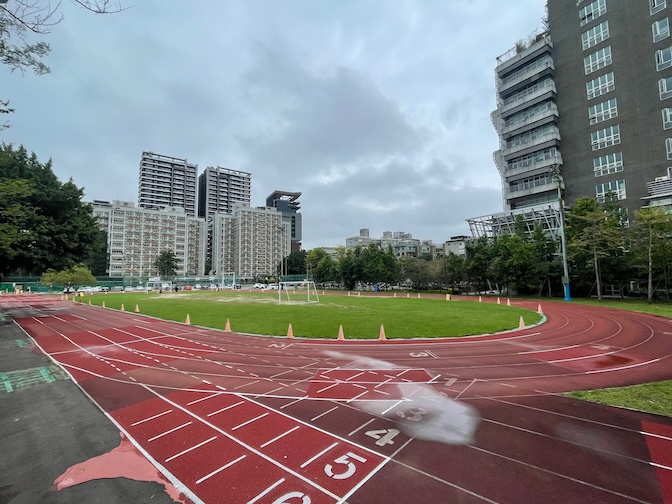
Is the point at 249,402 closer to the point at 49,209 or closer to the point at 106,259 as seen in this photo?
the point at 49,209

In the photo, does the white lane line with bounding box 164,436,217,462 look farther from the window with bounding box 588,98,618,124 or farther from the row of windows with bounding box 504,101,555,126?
the row of windows with bounding box 504,101,555,126

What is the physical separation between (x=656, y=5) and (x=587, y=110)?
497 inches

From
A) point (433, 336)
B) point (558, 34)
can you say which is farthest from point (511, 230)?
point (433, 336)

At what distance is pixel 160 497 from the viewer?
473 cm

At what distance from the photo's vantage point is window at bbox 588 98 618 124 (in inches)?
1676

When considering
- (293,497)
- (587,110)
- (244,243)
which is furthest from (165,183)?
(293,497)

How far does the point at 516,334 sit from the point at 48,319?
35.9 metres

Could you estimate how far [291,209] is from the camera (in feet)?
566

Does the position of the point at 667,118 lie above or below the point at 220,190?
below

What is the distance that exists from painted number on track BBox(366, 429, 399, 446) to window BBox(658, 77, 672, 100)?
54.9 metres

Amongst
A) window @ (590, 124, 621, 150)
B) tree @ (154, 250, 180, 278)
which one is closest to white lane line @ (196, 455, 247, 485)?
window @ (590, 124, 621, 150)

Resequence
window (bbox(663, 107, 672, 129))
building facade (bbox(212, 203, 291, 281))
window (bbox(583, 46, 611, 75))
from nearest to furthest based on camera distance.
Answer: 1. window (bbox(663, 107, 672, 129))
2. window (bbox(583, 46, 611, 75))
3. building facade (bbox(212, 203, 291, 281))

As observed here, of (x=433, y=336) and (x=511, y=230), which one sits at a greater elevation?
(x=511, y=230)

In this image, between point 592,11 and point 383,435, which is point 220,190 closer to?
point 592,11
